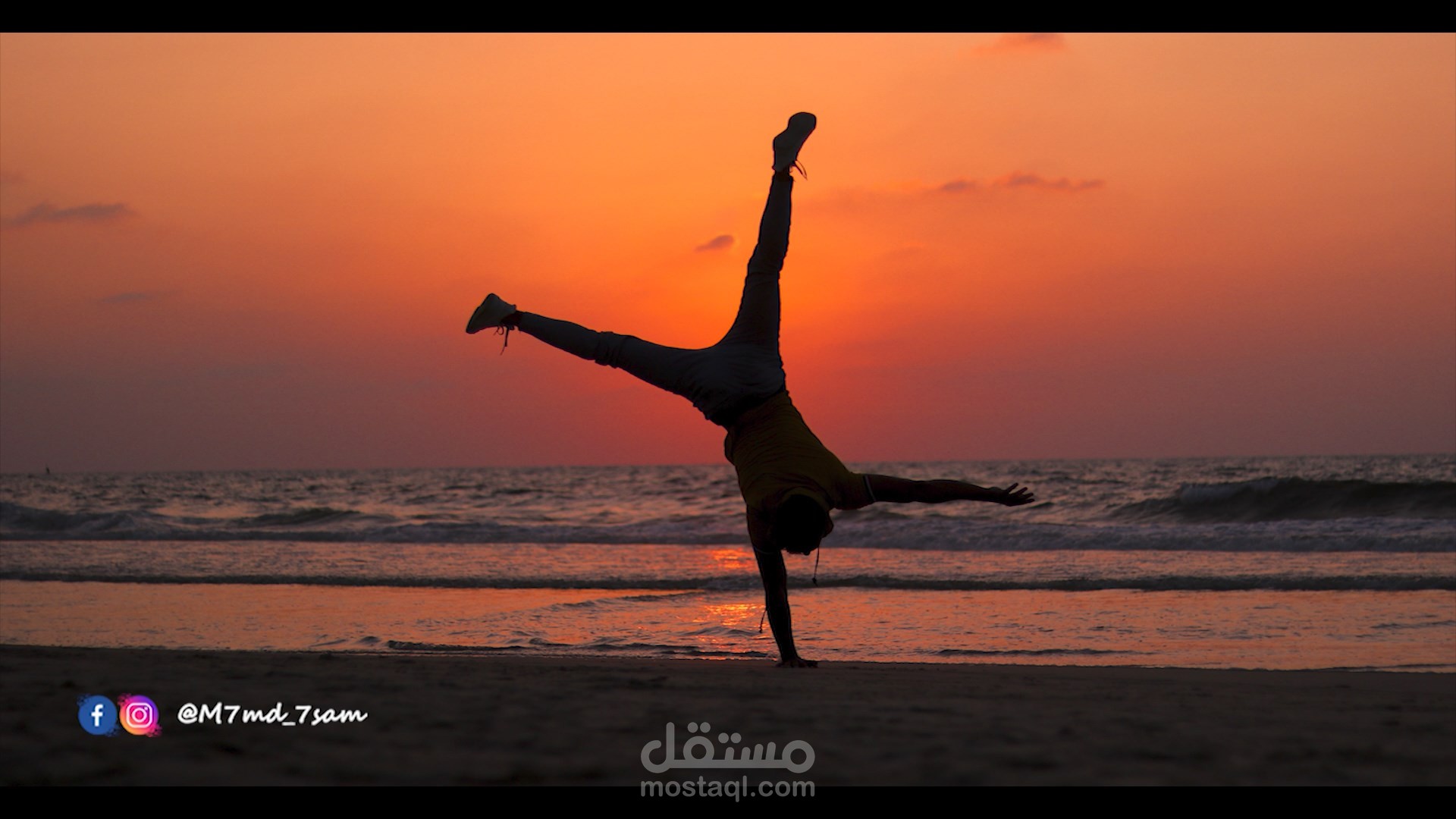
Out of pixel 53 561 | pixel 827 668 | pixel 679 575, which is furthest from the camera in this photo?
pixel 53 561

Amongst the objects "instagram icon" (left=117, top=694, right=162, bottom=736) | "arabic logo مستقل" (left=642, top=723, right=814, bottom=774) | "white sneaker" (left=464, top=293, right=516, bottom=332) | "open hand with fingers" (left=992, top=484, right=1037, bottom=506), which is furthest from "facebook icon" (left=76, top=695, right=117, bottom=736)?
"open hand with fingers" (left=992, top=484, right=1037, bottom=506)

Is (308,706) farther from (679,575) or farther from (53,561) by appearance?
(53,561)

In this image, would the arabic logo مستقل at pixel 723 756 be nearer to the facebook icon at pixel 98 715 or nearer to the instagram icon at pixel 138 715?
the instagram icon at pixel 138 715

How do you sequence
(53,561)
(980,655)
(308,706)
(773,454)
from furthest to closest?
(53,561), (980,655), (773,454), (308,706)

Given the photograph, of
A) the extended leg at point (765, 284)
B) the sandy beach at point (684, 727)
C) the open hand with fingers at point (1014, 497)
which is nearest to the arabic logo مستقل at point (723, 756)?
the sandy beach at point (684, 727)

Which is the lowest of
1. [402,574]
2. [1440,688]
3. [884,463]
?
[1440,688]

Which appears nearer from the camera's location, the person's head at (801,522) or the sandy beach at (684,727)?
the sandy beach at (684,727)

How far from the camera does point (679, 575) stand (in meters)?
15.3

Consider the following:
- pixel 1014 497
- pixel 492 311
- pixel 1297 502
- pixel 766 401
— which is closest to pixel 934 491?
pixel 1014 497

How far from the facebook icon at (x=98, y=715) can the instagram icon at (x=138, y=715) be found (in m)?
0.03

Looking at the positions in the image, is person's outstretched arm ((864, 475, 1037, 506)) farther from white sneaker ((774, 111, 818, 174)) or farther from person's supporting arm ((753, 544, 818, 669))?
white sneaker ((774, 111, 818, 174))

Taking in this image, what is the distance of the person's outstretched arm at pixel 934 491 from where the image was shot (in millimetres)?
5551

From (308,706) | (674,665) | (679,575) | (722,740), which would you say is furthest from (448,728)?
(679,575)

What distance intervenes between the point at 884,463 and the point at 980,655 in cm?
8730
